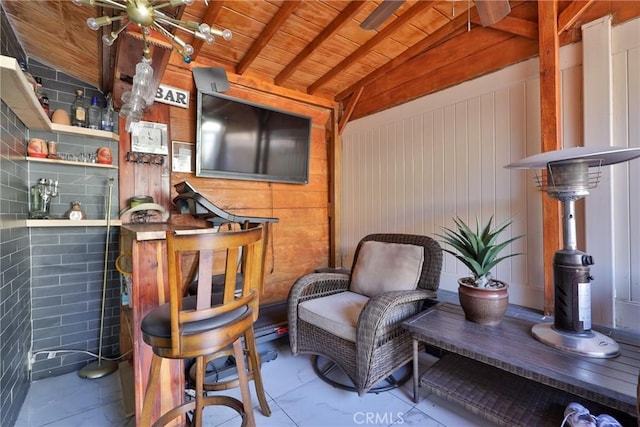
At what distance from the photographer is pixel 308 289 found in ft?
6.97

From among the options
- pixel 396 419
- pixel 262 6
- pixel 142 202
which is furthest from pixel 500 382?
pixel 262 6

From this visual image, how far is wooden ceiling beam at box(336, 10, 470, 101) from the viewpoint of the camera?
2.38 metres

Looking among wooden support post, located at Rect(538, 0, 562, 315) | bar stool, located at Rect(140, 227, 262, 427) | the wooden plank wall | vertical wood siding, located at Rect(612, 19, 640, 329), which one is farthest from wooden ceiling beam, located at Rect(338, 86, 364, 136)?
bar stool, located at Rect(140, 227, 262, 427)

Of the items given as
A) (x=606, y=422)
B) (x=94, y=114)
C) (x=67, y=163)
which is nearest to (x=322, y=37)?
(x=94, y=114)

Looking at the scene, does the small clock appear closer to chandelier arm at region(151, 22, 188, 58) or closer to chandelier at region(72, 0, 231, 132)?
chandelier at region(72, 0, 231, 132)

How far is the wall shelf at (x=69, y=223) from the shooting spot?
187cm

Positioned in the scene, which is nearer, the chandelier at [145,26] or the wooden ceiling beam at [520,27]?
the chandelier at [145,26]

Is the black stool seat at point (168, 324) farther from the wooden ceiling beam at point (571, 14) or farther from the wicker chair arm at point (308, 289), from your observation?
the wooden ceiling beam at point (571, 14)

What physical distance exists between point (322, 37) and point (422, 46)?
93 centimetres

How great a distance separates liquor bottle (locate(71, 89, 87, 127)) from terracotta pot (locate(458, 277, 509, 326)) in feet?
9.61

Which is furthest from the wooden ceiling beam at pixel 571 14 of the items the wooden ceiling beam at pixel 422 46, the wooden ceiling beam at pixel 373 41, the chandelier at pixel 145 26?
the chandelier at pixel 145 26

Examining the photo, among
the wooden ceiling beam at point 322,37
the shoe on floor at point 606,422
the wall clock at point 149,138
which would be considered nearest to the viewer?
the shoe on floor at point 606,422

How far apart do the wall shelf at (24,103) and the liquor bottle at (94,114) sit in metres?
0.11

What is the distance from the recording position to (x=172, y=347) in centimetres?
103
